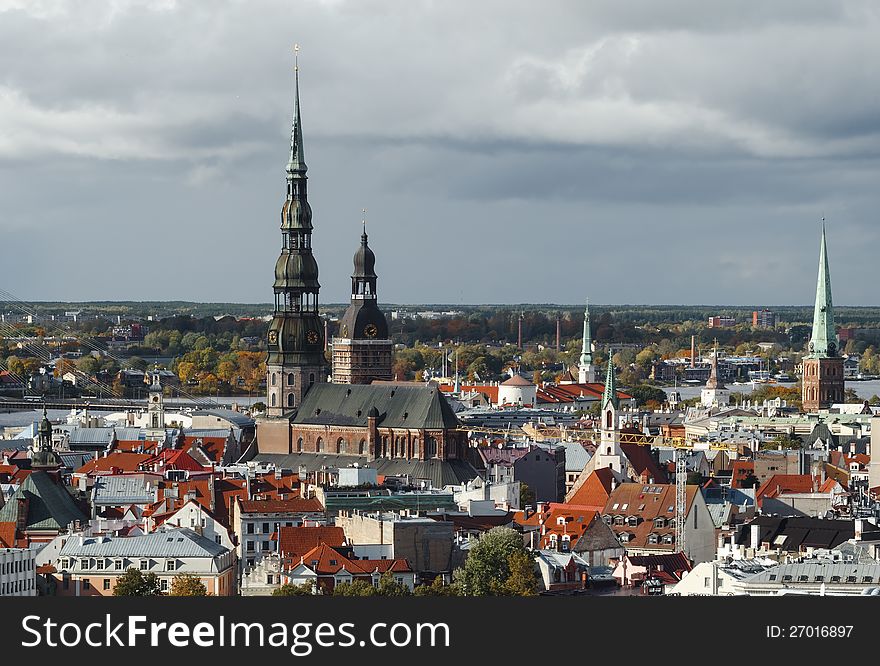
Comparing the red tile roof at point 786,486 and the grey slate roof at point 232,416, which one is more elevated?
the grey slate roof at point 232,416

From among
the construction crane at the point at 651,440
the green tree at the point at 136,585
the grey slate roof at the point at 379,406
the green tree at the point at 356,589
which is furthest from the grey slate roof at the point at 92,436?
the green tree at the point at 356,589

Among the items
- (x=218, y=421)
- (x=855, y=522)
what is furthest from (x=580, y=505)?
(x=218, y=421)

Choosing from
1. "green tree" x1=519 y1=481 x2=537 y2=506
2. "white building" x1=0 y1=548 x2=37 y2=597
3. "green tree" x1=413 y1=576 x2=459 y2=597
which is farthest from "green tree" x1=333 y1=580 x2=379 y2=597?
"green tree" x1=519 y1=481 x2=537 y2=506

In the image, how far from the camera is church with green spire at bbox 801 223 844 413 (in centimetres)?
14062

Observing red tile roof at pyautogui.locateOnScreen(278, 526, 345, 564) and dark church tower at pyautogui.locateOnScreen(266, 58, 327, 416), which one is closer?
red tile roof at pyautogui.locateOnScreen(278, 526, 345, 564)

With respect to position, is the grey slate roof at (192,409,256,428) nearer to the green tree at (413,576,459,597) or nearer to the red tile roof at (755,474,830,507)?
the red tile roof at (755,474,830,507)

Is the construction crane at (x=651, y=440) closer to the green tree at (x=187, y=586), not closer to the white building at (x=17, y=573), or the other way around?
the green tree at (x=187, y=586)

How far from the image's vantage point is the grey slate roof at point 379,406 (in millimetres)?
83750

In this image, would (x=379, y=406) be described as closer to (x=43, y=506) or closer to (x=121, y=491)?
(x=121, y=491)

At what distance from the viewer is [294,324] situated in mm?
92688

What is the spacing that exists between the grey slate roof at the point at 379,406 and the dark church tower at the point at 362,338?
254 inches

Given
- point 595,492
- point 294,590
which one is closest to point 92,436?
point 595,492

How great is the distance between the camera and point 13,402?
5915 inches

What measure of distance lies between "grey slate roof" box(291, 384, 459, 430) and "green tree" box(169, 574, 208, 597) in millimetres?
28796
